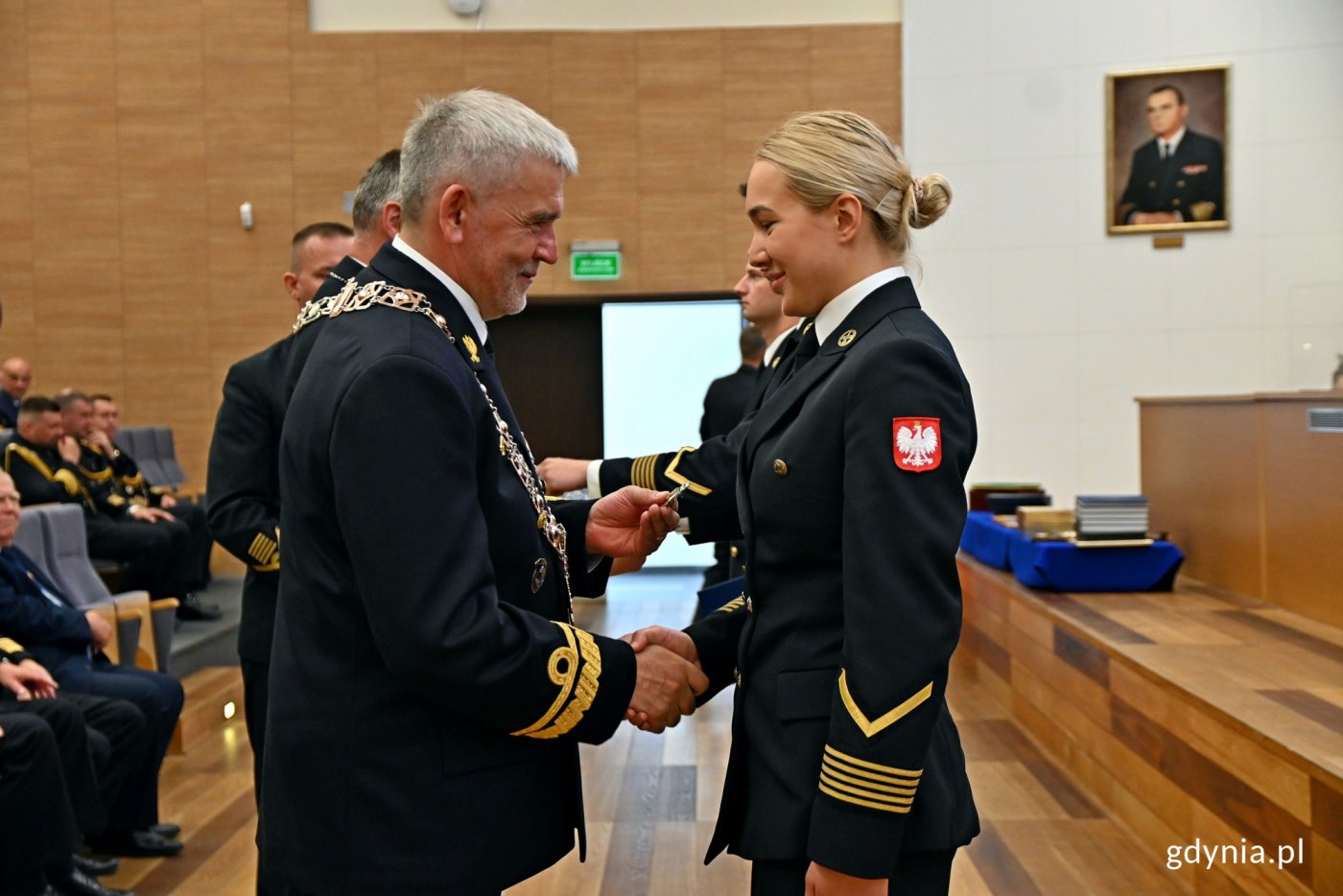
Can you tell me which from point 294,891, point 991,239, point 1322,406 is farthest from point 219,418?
point 991,239

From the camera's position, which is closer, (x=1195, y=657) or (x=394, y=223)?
(x=394, y=223)

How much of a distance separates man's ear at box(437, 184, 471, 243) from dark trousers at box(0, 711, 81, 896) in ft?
8.20

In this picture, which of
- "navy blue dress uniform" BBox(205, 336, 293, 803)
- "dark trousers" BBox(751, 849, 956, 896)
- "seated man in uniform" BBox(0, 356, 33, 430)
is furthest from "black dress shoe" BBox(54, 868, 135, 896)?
"seated man in uniform" BBox(0, 356, 33, 430)

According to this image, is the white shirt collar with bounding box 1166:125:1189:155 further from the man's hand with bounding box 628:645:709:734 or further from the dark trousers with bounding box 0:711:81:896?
the man's hand with bounding box 628:645:709:734

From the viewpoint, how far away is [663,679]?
185cm

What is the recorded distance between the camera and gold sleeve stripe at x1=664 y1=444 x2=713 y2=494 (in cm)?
241

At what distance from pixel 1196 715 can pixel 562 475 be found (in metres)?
2.02

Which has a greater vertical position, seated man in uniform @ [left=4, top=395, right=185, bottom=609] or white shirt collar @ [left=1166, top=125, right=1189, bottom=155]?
white shirt collar @ [left=1166, top=125, right=1189, bottom=155]

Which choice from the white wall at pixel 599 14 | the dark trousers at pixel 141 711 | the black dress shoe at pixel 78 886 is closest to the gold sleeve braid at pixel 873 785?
the black dress shoe at pixel 78 886

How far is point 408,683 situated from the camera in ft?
4.93

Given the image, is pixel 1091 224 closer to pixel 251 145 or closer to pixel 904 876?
pixel 251 145

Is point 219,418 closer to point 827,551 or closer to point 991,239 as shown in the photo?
point 827,551

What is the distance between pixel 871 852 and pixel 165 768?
15.0 ft

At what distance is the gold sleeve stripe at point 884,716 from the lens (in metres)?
1.53
